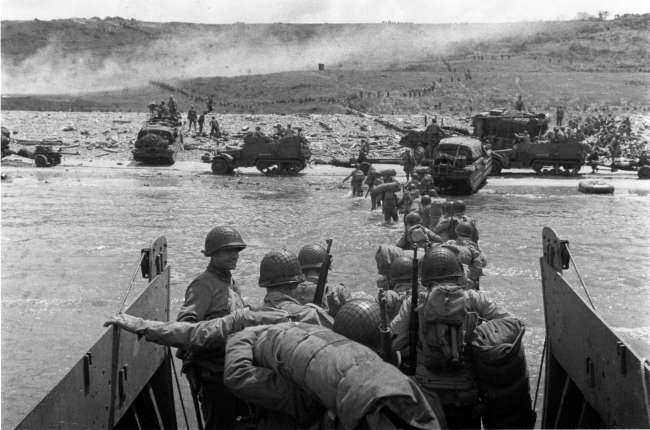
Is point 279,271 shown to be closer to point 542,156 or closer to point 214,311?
A: point 214,311

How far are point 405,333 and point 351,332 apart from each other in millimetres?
1130

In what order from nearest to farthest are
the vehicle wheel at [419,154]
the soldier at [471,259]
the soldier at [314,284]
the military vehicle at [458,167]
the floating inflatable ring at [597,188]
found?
the soldier at [314,284], the soldier at [471,259], the military vehicle at [458,167], the floating inflatable ring at [597,188], the vehicle wheel at [419,154]

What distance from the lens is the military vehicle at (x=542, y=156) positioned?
29.8 metres

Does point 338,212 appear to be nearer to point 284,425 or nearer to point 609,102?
point 284,425

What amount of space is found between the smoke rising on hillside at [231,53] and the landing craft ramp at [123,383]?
68947 mm

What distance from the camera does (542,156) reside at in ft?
98.6

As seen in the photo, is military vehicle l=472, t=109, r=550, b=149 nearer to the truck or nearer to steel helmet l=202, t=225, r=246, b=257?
the truck

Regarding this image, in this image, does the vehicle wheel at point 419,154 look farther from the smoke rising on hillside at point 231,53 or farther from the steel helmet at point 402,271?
the smoke rising on hillside at point 231,53

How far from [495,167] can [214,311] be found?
85.6ft

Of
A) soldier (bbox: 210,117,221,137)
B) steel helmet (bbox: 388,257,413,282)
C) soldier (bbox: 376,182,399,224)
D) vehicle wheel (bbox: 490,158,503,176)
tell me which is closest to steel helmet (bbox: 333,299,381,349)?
steel helmet (bbox: 388,257,413,282)

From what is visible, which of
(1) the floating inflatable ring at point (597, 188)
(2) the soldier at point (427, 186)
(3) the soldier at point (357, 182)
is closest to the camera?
(2) the soldier at point (427, 186)

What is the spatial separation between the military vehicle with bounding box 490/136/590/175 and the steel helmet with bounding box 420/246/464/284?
25.7 metres

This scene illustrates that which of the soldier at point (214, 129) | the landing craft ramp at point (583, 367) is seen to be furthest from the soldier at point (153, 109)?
the landing craft ramp at point (583, 367)

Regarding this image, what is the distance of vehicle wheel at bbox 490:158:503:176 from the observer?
100.0ft
